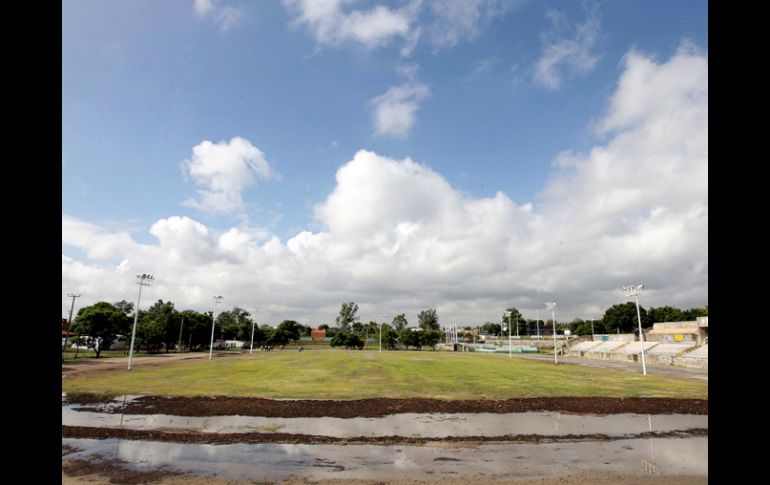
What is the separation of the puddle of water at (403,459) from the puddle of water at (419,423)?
2177 mm

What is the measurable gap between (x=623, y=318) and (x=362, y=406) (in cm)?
14314

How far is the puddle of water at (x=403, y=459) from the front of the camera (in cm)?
1323

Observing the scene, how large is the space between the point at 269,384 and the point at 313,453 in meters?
19.6

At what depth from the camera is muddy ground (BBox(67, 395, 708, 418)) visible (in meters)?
22.3

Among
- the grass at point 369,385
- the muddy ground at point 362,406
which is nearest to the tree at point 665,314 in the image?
the grass at point 369,385

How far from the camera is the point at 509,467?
13.7 m

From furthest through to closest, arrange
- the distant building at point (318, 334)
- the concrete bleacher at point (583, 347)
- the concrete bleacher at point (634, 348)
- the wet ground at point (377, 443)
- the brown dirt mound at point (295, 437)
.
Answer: the distant building at point (318, 334) < the concrete bleacher at point (583, 347) < the concrete bleacher at point (634, 348) < the brown dirt mound at point (295, 437) < the wet ground at point (377, 443)

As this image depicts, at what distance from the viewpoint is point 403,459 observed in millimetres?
14555

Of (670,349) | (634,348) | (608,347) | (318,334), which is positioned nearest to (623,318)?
(608,347)

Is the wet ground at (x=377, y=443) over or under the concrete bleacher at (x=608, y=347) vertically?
over

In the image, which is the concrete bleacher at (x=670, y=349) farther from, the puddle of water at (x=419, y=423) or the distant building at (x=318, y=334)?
the distant building at (x=318, y=334)

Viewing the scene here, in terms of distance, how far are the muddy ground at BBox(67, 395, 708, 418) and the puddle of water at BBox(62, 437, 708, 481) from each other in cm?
608

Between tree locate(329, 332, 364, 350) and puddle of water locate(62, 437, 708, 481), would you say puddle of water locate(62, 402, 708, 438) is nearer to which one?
puddle of water locate(62, 437, 708, 481)
